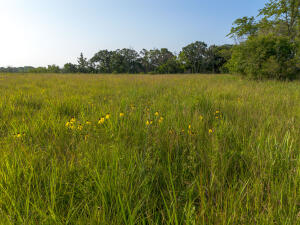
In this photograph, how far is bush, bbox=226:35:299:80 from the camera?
778 centimetres

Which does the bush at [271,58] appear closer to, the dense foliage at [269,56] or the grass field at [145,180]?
the dense foliage at [269,56]

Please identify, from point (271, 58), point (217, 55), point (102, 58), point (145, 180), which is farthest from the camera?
point (102, 58)

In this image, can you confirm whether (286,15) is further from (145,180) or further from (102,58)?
(102,58)

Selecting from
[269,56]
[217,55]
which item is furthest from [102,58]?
[269,56]

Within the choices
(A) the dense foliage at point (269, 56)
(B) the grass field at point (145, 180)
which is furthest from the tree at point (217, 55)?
(B) the grass field at point (145, 180)

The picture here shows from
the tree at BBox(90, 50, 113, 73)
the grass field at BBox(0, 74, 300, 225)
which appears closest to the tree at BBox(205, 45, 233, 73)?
the grass field at BBox(0, 74, 300, 225)

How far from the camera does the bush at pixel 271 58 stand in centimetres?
778

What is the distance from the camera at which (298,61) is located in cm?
766

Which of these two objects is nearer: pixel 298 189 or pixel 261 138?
pixel 298 189

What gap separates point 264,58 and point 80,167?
9986 millimetres

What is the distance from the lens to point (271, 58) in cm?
775

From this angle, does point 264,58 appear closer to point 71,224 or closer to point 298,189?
point 298,189

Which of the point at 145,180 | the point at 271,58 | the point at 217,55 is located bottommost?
the point at 145,180

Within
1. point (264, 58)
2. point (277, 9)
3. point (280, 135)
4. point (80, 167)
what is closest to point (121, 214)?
point (80, 167)
